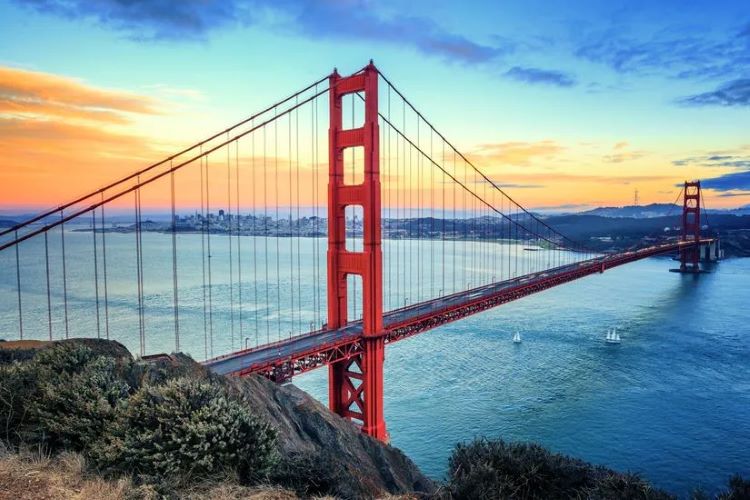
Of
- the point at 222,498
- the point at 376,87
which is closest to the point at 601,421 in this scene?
the point at 376,87

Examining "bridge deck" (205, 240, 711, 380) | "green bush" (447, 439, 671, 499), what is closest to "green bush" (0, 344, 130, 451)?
"green bush" (447, 439, 671, 499)

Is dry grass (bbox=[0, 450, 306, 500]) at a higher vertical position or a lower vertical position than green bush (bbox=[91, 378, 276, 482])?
lower

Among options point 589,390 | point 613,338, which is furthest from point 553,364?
point 613,338

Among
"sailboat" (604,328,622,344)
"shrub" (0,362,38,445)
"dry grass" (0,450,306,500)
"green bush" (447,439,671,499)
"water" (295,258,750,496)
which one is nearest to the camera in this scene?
"dry grass" (0,450,306,500)

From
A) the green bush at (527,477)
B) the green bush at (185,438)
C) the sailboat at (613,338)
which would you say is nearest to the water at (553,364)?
the sailboat at (613,338)

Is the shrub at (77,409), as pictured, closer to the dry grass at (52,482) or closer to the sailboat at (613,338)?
the dry grass at (52,482)

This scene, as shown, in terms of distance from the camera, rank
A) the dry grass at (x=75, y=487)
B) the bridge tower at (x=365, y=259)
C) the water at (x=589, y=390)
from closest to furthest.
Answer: the dry grass at (x=75, y=487) < the bridge tower at (x=365, y=259) < the water at (x=589, y=390)

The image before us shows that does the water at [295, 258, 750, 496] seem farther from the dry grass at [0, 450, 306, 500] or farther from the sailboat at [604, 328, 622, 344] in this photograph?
the dry grass at [0, 450, 306, 500]
